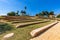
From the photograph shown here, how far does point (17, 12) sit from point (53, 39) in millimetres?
54758

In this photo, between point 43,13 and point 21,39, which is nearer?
point 21,39

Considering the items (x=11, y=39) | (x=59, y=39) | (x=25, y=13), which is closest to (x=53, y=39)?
(x=59, y=39)

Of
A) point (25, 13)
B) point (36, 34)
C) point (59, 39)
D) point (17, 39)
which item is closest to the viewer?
point (59, 39)

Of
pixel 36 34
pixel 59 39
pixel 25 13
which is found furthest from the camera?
pixel 25 13

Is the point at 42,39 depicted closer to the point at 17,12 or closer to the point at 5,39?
the point at 5,39

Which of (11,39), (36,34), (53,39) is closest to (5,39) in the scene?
(11,39)

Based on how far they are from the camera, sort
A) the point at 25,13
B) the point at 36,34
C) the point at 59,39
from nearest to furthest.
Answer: the point at 59,39, the point at 36,34, the point at 25,13

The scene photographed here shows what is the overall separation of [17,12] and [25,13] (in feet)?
17.2

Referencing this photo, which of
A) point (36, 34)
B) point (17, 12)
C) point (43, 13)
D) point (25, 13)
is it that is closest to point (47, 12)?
point (43, 13)

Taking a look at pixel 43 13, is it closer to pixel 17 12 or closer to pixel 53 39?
pixel 17 12

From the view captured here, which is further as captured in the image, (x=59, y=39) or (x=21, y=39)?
(x=21, y=39)

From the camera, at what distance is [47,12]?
2212 inches

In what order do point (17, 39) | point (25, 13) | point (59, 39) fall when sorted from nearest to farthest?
point (59, 39), point (17, 39), point (25, 13)

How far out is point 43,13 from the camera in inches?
2217
